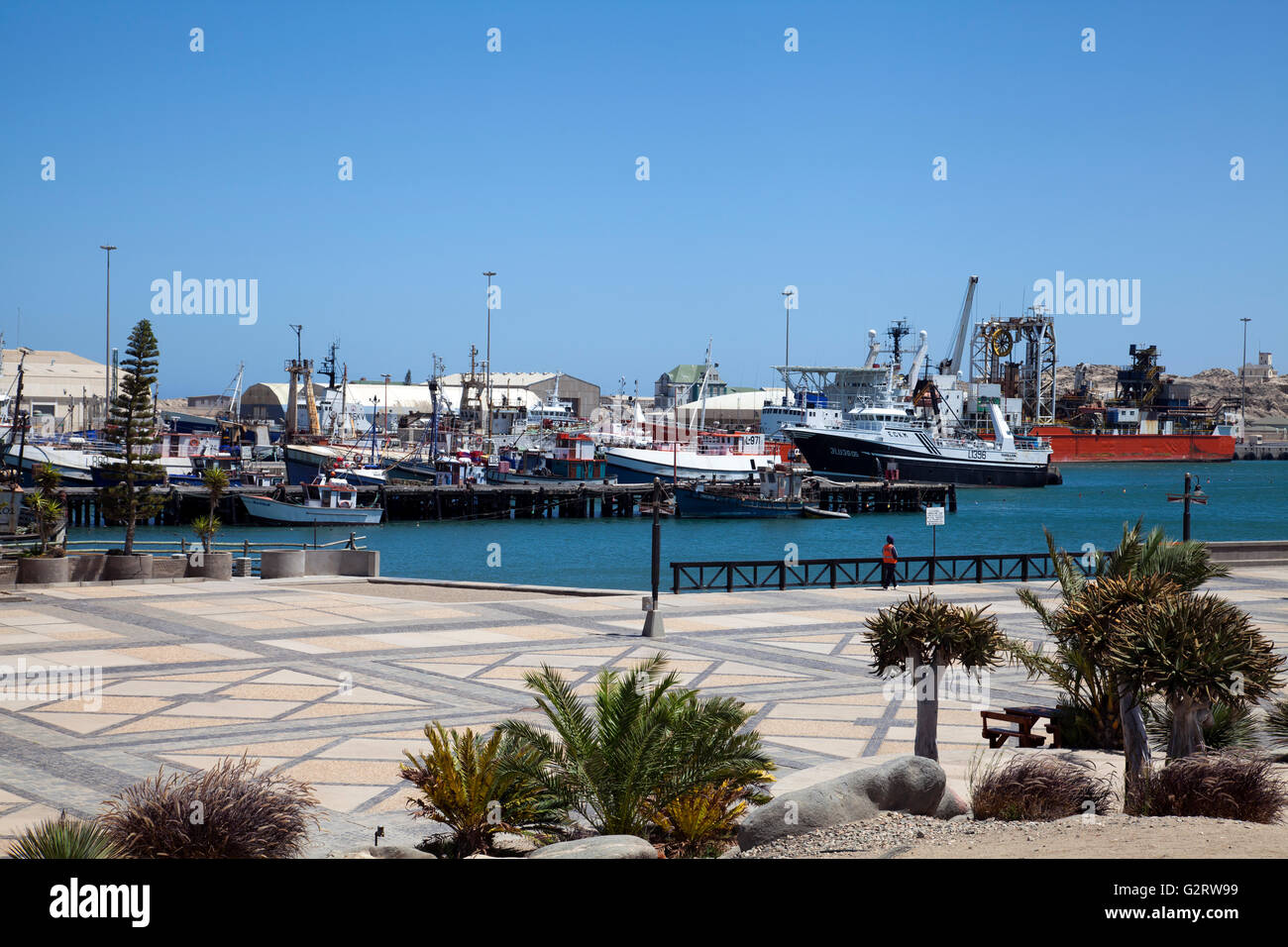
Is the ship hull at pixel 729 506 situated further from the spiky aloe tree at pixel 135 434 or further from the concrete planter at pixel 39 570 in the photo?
the concrete planter at pixel 39 570

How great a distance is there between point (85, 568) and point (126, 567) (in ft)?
2.78

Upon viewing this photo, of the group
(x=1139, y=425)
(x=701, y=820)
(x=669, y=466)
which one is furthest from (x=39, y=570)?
(x=1139, y=425)

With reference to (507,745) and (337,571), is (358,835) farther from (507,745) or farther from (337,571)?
(337,571)

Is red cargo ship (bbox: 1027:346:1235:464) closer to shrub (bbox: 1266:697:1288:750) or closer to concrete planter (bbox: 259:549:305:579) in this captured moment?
concrete planter (bbox: 259:549:305:579)

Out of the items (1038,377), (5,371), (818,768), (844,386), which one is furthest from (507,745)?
(1038,377)

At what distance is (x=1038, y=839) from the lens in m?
8.31

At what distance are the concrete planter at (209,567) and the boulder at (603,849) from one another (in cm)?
2285

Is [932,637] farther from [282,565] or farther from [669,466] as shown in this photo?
[669,466]

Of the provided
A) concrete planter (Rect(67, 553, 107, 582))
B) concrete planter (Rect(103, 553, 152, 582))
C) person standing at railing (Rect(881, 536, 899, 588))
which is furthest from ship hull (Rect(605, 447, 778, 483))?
concrete planter (Rect(67, 553, 107, 582))

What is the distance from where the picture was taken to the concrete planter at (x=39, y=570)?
27500 mm

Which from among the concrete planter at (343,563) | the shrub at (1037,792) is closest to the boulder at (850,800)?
the shrub at (1037,792)

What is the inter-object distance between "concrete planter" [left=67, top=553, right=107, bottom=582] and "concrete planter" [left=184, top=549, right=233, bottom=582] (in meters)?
1.89

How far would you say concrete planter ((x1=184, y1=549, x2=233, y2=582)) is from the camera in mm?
29359

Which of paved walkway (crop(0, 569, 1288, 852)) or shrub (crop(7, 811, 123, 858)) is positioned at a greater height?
shrub (crop(7, 811, 123, 858))
